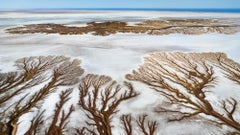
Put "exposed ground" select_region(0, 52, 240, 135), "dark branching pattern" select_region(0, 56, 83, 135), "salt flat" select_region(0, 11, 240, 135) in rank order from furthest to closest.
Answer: "dark branching pattern" select_region(0, 56, 83, 135), "salt flat" select_region(0, 11, 240, 135), "exposed ground" select_region(0, 52, 240, 135)

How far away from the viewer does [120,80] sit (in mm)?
19344

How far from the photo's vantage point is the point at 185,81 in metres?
19.1

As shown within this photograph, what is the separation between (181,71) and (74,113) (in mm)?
10893

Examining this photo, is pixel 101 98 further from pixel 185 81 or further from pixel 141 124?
pixel 185 81

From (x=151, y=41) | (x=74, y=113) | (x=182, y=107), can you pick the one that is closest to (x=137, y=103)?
(x=182, y=107)

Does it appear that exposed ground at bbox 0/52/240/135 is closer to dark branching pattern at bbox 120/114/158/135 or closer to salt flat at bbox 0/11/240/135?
dark branching pattern at bbox 120/114/158/135

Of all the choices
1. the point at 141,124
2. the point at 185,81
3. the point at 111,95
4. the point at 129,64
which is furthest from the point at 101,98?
the point at 129,64

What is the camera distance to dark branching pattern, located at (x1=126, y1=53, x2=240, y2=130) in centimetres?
1461

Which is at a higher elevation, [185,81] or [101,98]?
[185,81]

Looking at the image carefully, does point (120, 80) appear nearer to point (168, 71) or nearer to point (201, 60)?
point (168, 71)

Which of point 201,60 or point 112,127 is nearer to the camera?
point 112,127

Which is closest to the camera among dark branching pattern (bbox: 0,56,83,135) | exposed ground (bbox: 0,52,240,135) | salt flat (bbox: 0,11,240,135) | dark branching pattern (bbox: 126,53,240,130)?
exposed ground (bbox: 0,52,240,135)

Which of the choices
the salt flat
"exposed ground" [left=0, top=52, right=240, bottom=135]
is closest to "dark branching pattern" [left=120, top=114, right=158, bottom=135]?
"exposed ground" [left=0, top=52, right=240, bottom=135]

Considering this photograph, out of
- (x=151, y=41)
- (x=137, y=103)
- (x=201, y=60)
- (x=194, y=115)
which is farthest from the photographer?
(x=151, y=41)
